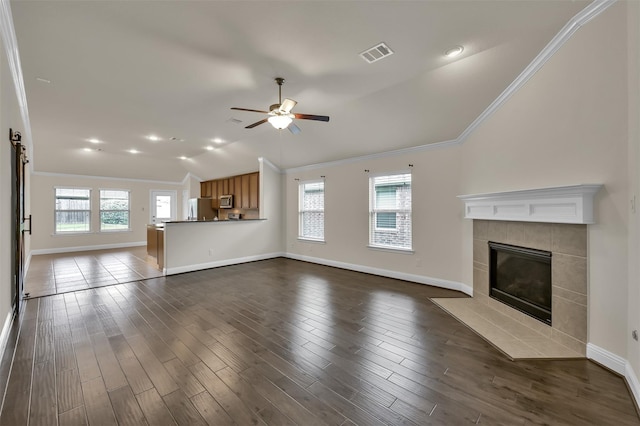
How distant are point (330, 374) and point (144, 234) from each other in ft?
33.4

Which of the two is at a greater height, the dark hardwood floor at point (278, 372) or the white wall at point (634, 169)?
the white wall at point (634, 169)

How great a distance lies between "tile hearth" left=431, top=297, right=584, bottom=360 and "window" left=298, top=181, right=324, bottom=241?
3.59m

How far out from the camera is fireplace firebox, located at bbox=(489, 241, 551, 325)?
2838mm

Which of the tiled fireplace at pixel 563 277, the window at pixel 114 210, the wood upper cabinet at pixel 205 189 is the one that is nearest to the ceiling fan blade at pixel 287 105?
the tiled fireplace at pixel 563 277

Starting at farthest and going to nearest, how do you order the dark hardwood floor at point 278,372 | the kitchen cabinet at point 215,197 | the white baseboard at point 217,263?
the kitchen cabinet at point 215,197
the white baseboard at point 217,263
the dark hardwood floor at point 278,372

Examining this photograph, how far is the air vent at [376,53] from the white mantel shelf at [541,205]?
2029 mm

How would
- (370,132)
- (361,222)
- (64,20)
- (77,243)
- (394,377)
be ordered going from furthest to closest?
(77,243)
(361,222)
(370,132)
(64,20)
(394,377)

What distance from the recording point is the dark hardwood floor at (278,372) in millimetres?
1751

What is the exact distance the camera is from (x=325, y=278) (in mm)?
5273

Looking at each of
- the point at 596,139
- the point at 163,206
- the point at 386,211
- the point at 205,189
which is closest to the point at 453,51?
the point at 596,139

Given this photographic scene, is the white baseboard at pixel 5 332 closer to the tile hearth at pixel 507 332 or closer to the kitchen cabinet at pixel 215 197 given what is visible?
the tile hearth at pixel 507 332

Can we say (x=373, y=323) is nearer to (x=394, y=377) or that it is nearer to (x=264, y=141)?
(x=394, y=377)

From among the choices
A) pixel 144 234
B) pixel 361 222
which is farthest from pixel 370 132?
pixel 144 234

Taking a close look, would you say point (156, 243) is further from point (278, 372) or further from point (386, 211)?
point (278, 372)
